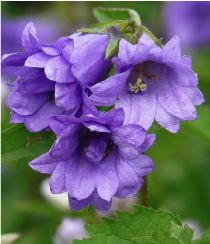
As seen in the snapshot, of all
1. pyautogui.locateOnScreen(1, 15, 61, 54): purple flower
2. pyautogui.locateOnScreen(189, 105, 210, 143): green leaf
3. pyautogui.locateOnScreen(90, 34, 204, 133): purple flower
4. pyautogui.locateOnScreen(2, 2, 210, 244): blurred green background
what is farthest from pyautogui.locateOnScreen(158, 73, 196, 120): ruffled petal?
pyautogui.locateOnScreen(1, 15, 61, 54): purple flower

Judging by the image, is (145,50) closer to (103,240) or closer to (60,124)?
(60,124)

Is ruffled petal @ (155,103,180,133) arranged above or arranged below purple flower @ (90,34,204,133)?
below

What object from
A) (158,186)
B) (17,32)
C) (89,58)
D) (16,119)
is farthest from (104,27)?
(17,32)

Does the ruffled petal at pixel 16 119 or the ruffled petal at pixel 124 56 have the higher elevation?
the ruffled petal at pixel 124 56

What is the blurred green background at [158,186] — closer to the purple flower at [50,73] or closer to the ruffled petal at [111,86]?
the purple flower at [50,73]

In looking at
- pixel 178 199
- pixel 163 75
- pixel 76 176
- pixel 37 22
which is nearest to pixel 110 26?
pixel 163 75

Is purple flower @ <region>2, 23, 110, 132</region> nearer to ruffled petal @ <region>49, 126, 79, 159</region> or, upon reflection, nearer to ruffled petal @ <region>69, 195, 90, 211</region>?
ruffled petal @ <region>49, 126, 79, 159</region>

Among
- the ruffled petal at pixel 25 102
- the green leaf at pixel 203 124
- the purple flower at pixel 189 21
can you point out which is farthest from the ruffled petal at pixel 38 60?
the purple flower at pixel 189 21
